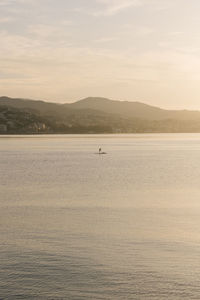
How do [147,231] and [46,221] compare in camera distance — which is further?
[46,221]

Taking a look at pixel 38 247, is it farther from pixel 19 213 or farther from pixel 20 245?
pixel 19 213

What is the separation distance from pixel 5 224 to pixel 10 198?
41.0ft

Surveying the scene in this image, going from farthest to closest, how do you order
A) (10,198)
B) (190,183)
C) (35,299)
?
(190,183), (10,198), (35,299)

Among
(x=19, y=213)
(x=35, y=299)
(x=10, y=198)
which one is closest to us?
(x=35, y=299)

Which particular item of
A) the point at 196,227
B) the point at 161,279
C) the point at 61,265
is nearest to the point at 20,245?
the point at 61,265

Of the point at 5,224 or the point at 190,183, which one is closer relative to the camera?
the point at 5,224

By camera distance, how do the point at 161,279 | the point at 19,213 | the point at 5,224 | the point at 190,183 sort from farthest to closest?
the point at 190,183
the point at 19,213
the point at 5,224
the point at 161,279

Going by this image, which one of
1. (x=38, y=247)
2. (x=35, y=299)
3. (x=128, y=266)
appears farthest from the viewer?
(x=38, y=247)

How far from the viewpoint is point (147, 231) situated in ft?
84.6

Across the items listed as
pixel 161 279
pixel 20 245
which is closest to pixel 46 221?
pixel 20 245

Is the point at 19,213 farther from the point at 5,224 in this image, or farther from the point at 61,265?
the point at 61,265

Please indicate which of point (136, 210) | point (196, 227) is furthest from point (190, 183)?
point (196, 227)

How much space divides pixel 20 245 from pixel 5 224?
5.50 meters

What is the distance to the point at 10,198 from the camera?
39781mm
